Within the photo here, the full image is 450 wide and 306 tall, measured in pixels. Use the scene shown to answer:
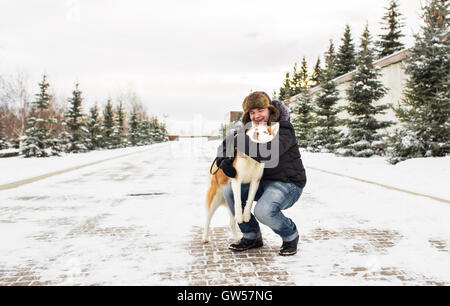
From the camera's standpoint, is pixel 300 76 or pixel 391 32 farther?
pixel 300 76

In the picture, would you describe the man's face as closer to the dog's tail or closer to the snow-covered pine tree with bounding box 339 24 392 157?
the dog's tail

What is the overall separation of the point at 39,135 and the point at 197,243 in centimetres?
2496

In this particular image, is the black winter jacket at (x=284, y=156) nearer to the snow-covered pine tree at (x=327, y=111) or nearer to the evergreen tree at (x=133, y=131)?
the snow-covered pine tree at (x=327, y=111)

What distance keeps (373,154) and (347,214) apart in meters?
14.1

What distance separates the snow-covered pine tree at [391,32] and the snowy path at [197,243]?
133 feet

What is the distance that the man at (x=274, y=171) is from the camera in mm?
3711

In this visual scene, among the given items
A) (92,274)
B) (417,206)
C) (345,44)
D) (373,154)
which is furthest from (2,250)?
(345,44)

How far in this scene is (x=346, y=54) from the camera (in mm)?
46594

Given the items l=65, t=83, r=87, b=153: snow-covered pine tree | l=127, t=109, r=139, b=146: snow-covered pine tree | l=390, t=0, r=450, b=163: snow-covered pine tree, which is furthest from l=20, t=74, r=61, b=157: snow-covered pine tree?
l=127, t=109, r=139, b=146: snow-covered pine tree

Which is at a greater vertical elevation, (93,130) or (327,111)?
(327,111)

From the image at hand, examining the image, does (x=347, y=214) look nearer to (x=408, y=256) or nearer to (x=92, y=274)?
(x=408, y=256)

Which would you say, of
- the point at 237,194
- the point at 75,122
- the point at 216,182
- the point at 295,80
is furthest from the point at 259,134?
the point at 295,80

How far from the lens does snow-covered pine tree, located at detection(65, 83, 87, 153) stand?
32.9 meters

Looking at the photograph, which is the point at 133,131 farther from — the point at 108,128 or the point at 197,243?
the point at 197,243
